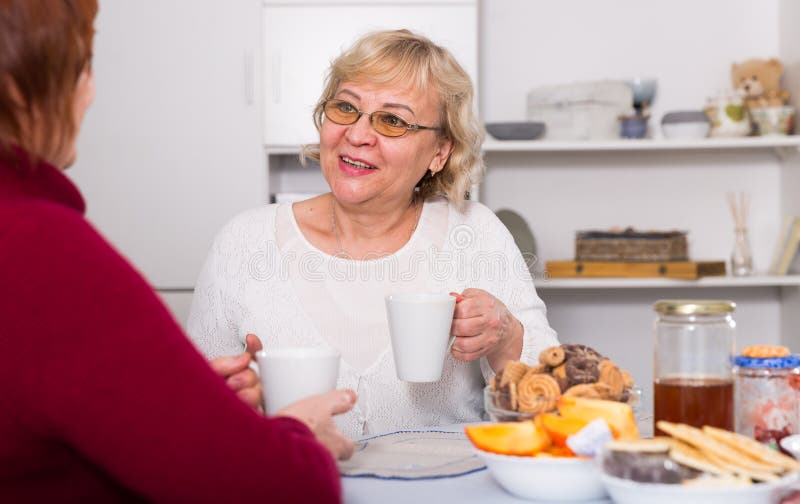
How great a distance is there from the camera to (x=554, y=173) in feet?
11.2

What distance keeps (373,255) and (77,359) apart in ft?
4.12

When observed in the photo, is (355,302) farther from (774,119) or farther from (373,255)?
(774,119)

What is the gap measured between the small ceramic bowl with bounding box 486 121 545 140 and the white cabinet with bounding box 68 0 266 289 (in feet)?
2.53

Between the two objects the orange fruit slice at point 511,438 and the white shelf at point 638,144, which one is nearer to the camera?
the orange fruit slice at point 511,438

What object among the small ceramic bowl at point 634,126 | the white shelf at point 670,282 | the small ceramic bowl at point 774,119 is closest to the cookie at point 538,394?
the white shelf at point 670,282

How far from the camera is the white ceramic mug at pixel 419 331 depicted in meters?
1.32

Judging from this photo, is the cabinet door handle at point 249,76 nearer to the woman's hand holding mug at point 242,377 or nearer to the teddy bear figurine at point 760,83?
the teddy bear figurine at point 760,83

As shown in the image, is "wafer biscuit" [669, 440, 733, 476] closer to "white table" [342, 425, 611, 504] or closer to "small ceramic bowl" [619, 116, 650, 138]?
"white table" [342, 425, 611, 504]

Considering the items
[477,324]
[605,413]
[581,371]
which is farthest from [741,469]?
[477,324]

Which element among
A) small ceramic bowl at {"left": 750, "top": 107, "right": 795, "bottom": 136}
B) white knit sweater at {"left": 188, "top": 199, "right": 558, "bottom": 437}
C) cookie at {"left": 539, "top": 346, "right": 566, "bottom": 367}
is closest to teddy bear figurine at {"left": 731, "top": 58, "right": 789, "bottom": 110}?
small ceramic bowl at {"left": 750, "top": 107, "right": 795, "bottom": 136}

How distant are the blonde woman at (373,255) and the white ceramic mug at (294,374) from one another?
0.72 m

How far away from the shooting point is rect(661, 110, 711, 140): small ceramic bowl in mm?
3129

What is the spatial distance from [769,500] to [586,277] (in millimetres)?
2213

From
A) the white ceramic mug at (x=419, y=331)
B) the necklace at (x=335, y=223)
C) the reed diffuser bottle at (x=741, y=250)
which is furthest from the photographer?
the reed diffuser bottle at (x=741, y=250)
